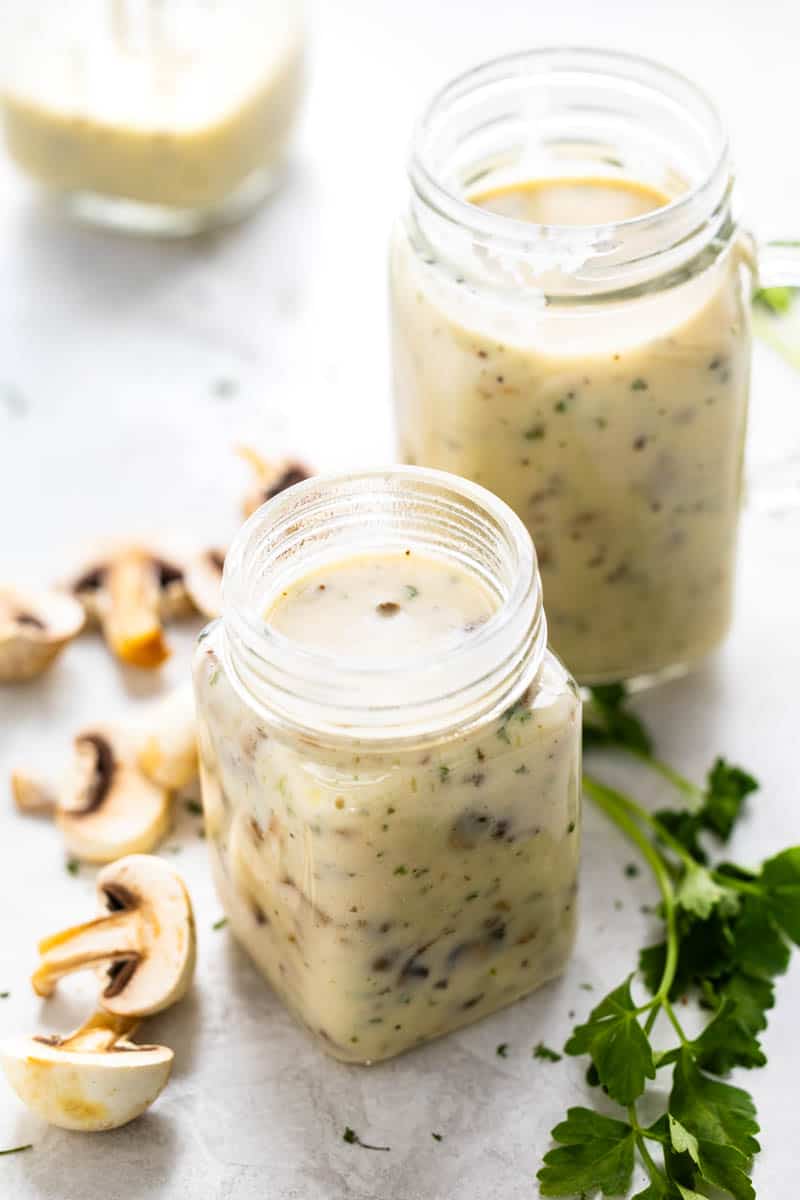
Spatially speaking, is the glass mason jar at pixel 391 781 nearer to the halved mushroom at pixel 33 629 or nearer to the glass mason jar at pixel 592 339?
the glass mason jar at pixel 592 339

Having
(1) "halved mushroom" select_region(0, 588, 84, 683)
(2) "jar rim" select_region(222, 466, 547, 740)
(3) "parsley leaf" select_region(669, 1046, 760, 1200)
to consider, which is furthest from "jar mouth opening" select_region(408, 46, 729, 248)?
(3) "parsley leaf" select_region(669, 1046, 760, 1200)

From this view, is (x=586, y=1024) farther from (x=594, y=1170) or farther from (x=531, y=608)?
(x=531, y=608)

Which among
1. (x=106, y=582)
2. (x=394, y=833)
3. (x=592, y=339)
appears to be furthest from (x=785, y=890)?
(x=106, y=582)

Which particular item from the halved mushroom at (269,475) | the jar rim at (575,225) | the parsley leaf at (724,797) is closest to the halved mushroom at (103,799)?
the halved mushroom at (269,475)

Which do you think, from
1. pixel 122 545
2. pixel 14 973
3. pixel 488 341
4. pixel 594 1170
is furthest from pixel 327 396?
pixel 594 1170

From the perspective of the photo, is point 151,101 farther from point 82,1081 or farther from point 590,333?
point 82,1081

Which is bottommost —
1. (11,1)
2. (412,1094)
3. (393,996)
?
(412,1094)
